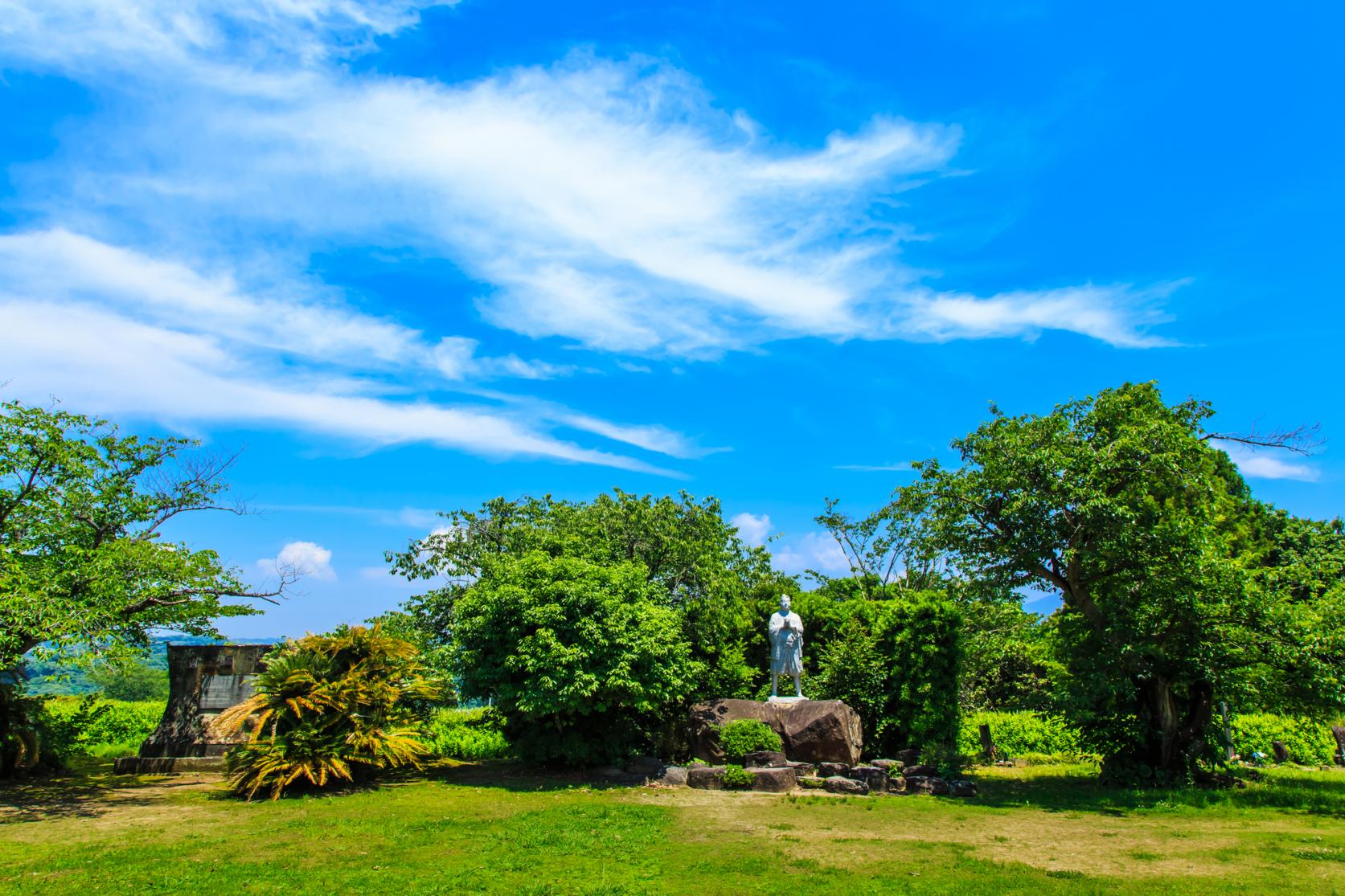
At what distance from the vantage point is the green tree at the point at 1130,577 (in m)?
13.4

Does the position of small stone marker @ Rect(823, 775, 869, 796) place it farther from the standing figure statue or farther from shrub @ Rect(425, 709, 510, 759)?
shrub @ Rect(425, 709, 510, 759)

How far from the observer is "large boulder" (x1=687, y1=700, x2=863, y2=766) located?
54.1 ft

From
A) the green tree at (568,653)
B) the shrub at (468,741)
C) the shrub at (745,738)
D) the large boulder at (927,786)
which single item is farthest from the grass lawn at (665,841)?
the shrub at (468,741)

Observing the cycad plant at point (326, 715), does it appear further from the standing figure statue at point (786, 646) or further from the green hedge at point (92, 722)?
the standing figure statue at point (786, 646)

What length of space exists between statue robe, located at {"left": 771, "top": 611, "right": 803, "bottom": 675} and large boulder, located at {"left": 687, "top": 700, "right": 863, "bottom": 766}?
0.97 metres

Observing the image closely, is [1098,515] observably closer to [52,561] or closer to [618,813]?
[618,813]

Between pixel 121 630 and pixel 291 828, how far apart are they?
572cm

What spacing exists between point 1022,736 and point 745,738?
405 inches

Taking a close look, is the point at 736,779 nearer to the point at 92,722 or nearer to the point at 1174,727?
the point at 1174,727

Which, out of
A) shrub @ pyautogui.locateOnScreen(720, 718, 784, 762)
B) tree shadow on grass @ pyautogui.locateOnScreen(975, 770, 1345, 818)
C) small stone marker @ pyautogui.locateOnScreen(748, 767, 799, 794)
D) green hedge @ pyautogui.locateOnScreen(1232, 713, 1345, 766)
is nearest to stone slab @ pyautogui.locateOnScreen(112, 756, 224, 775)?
shrub @ pyautogui.locateOnScreen(720, 718, 784, 762)

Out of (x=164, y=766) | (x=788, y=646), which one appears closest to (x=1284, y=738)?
(x=788, y=646)

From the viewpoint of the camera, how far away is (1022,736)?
862 inches


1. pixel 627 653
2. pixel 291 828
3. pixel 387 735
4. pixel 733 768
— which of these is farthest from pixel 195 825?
pixel 733 768

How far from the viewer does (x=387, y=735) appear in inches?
579
